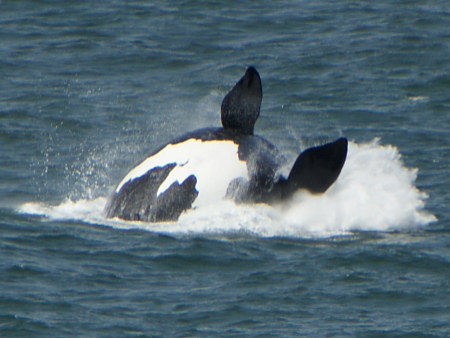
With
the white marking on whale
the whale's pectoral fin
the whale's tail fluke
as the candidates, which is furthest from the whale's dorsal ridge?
the whale's pectoral fin

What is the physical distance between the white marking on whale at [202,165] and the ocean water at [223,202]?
0.28 m

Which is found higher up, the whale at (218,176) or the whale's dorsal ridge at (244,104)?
the whale's dorsal ridge at (244,104)

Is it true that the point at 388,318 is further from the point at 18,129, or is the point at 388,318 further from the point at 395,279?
the point at 18,129

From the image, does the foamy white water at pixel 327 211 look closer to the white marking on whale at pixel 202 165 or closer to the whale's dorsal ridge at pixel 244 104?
the white marking on whale at pixel 202 165

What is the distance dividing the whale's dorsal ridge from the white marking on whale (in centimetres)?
40

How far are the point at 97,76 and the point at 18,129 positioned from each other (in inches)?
173

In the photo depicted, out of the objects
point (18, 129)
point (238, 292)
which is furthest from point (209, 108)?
point (238, 292)

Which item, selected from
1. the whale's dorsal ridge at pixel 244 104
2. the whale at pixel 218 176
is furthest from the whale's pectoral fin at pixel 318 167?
the whale's dorsal ridge at pixel 244 104

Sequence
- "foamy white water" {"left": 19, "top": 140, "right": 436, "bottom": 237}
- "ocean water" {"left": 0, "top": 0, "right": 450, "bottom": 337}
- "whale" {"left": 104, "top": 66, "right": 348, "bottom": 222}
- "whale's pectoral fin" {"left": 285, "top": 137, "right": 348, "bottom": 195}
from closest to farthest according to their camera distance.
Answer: "ocean water" {"left": 0, "top": 0, "right": 450, "bottom": 337}, "foamy white water" {"left": 19, "top": 140, "right": 436, "bottom": 237}, "whale's pectoral fin" {"left": 285, "top": 137, "right": 348, "bottom": 195}, "whale" {"left": 104, "top": 66, "right": 348, "bottom": 222}

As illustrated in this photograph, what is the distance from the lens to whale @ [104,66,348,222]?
1692 centimetres

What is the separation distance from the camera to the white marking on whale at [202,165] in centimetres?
1708

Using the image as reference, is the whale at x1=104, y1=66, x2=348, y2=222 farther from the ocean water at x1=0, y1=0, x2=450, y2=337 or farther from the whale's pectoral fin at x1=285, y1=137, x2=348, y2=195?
the ocean water at x1=0, y1=0, x2=450, y2=337

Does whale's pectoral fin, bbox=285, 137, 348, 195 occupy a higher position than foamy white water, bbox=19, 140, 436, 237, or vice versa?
whale's pectoral fin, bbox=285, 137, 348, 195

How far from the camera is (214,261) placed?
49.9 ft
